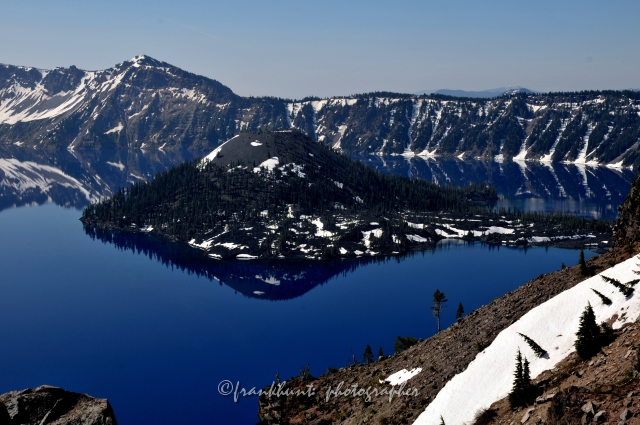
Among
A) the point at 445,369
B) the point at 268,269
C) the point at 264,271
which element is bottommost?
the point at 264,271

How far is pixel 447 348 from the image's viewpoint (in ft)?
180

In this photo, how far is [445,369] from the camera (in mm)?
50344

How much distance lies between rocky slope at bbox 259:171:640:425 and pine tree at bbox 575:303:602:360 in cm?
88

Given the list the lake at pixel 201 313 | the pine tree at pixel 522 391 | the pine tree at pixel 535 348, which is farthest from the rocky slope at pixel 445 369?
the lake at pixel 201 313

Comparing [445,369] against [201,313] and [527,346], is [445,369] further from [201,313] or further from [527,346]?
[201,313]

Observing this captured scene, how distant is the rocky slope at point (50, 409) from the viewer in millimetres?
29484

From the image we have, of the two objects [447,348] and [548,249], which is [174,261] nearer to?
[548,249]

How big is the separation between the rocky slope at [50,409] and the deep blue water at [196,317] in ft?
166

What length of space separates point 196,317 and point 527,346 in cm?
9570

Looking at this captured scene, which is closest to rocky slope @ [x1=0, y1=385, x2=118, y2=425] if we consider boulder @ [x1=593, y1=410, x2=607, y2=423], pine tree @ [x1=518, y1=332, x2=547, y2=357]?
boulder @ [x1=593, y1=410, x2=607, y2=423]

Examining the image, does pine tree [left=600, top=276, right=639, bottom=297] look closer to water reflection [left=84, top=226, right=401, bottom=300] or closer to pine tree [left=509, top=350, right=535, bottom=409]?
pine tree [left=509, top=350, right=535, bottom=409]

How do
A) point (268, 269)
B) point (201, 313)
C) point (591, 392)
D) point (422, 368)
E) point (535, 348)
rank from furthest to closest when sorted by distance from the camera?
point (268, 269) → point (201, 313) → point (422, 368) → point (535, 348) → point (591, 392)

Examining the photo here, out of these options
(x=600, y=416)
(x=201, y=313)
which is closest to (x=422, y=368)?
(x=600, y=416)

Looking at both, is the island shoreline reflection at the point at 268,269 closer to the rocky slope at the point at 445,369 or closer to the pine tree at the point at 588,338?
the rocky slope at the point at 445,369
